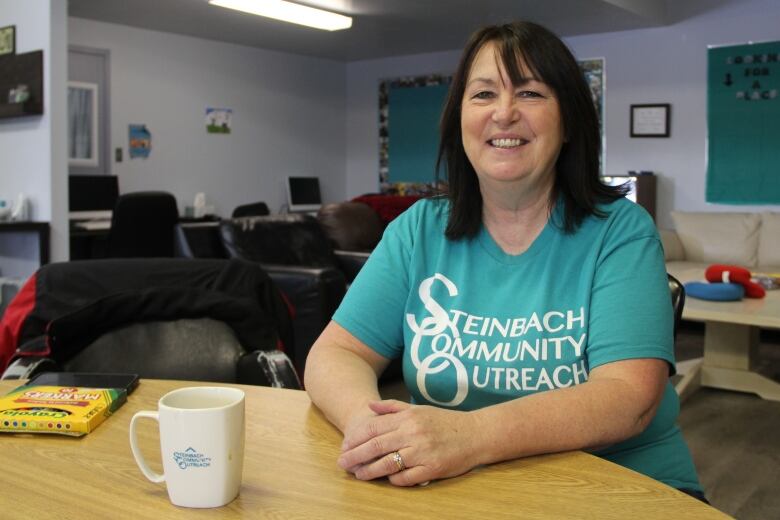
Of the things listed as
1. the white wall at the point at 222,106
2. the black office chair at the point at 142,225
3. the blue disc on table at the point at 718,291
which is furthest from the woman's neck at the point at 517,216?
the white wall at the point at 222,106

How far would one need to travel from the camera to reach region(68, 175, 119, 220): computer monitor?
6.29 metres

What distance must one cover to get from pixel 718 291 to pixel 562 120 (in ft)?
9.26

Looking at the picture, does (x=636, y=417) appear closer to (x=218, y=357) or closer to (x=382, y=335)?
(x=382, y=335)

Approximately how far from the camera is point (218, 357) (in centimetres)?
179

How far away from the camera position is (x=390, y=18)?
682 cm

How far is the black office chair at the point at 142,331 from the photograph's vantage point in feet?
5.63

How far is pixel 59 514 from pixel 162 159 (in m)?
6.76

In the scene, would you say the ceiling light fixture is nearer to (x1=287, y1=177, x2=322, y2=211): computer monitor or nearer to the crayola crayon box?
(x1=287, y1=177, x2=322, y2=211): computer monitor

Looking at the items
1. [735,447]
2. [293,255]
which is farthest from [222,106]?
[735,447]

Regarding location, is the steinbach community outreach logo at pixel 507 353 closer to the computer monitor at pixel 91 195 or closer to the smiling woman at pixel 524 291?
the smiling woman at pixel 524 291

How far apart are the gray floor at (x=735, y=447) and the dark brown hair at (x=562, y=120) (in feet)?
5.84

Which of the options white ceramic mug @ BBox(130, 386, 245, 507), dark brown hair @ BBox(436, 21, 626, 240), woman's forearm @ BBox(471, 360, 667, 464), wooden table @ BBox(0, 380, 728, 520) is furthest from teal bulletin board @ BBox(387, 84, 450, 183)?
white ceramic mug @ BBox(130, 386, 245, 507)

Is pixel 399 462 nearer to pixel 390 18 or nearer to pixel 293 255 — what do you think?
pixel 293 255

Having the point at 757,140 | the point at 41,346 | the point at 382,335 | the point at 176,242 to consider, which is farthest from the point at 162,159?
the point at 382,335
